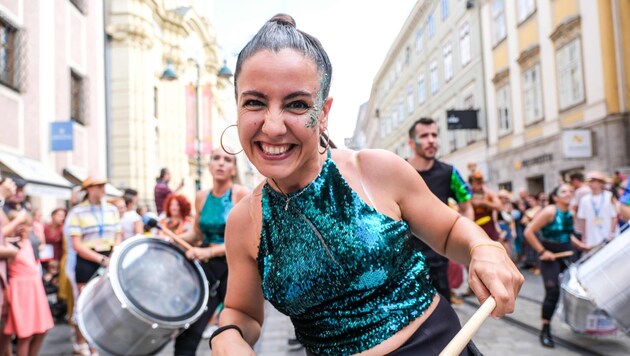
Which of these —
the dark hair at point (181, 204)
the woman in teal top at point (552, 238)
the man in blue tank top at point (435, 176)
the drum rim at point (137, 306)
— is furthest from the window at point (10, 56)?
the woman in teal top at point (552, 238)

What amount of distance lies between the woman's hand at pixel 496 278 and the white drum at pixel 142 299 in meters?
3.11

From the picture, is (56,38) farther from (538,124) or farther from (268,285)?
(268,285)

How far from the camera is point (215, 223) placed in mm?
4668

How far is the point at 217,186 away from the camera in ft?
15.7

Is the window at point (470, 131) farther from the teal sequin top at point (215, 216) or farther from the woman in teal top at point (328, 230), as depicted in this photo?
the woman in teal top at point (328, 230)

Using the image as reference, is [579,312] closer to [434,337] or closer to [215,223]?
[215,223]

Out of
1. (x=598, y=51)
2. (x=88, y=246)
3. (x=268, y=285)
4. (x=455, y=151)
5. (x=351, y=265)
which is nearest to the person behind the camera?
(x=351, y=265)

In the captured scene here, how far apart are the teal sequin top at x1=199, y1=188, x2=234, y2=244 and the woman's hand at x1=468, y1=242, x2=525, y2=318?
3.42m

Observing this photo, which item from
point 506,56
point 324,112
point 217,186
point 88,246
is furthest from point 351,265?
point 506,56

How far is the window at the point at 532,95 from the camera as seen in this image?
17922 millimetres

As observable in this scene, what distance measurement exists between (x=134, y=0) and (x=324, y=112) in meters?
22.2

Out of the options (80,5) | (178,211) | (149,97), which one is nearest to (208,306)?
(178,211)

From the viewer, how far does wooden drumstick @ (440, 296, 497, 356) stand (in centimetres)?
114

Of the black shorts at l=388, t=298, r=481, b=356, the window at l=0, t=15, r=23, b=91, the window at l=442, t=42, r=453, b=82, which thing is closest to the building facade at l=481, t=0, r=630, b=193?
the window at l=442, t=42, r=453, b=82
